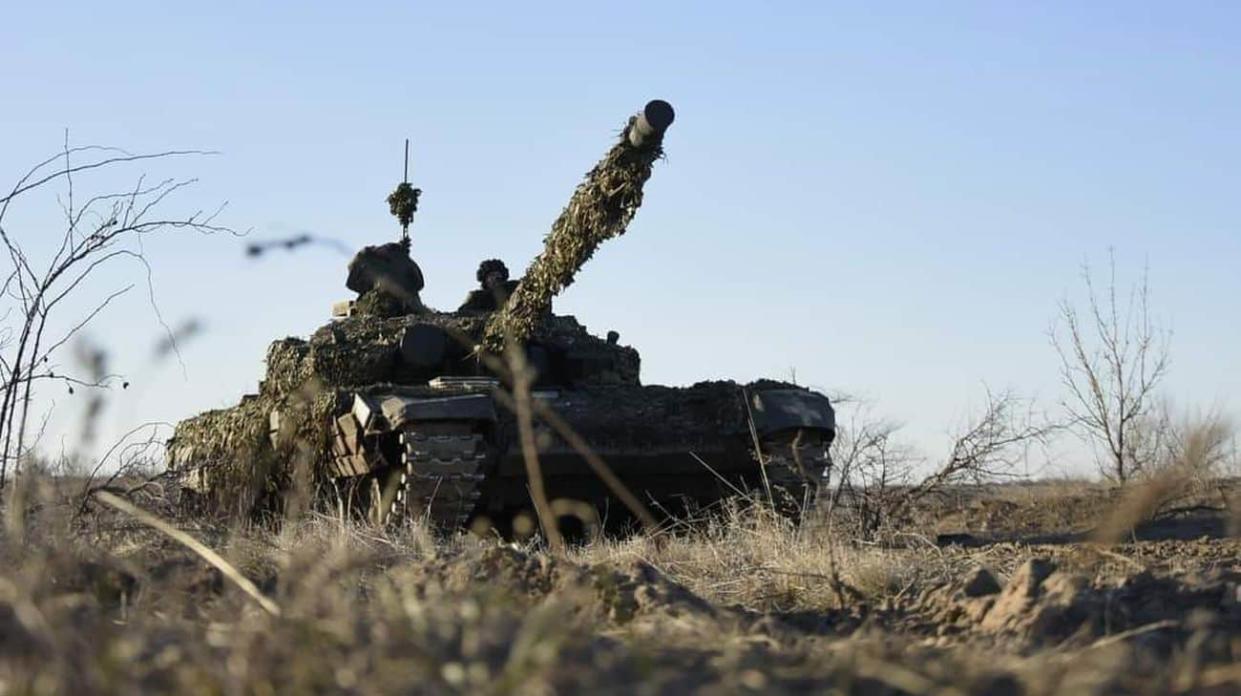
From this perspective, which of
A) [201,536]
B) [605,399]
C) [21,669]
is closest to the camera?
[21,669]

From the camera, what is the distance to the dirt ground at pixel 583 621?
2.72 metres

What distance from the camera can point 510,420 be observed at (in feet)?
37.4

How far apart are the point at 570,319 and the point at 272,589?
8.39 m

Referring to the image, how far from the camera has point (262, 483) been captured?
492 inches

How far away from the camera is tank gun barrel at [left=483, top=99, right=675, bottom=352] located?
10.3m

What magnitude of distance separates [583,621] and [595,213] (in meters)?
6.93

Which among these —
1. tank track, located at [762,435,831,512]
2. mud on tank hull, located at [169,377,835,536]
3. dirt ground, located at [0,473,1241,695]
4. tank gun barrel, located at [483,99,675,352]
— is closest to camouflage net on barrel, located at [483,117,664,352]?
tank gun barrel, located at [483,99,675,352]

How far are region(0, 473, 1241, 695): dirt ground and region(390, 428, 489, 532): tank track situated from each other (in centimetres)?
232

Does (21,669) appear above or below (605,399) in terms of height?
below

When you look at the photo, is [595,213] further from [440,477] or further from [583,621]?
[583,621]

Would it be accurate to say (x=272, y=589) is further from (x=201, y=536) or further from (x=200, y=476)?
(x=200, y=476)

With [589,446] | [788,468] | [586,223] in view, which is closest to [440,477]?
[589,446]

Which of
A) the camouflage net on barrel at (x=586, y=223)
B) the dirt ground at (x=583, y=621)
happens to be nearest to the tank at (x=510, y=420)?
the camouflage net on barrel at (x=586, y=223)

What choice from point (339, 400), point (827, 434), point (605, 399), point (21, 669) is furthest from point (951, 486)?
point (21, 669)
